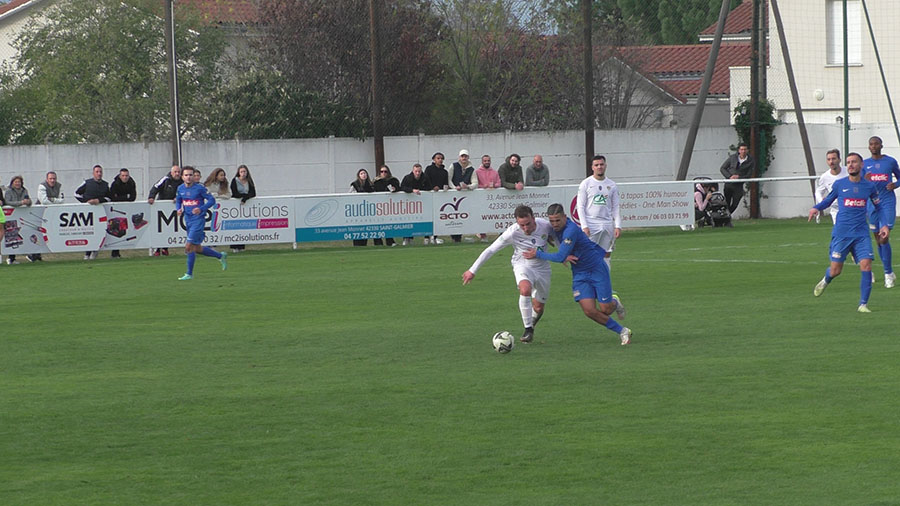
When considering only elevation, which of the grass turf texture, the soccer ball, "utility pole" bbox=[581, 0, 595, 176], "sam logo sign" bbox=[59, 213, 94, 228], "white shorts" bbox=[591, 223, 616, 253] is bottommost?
the grass turf texture

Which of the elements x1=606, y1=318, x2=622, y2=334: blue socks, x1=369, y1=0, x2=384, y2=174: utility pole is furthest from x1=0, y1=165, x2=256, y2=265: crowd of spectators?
x1=606, y1=318, x2=622, y2=334: blue socks

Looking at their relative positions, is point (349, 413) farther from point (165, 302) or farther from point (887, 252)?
point (887, 252)

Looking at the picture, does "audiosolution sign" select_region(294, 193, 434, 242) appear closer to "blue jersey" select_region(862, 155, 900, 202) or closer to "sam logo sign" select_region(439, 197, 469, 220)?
"sam logo sign" select_region(439, 197, 469, 220)

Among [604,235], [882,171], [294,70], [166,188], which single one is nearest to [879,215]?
[882,171]

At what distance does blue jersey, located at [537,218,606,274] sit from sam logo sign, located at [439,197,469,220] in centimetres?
1491

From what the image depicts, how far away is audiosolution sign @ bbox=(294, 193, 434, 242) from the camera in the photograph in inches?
1081

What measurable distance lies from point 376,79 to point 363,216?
555cm

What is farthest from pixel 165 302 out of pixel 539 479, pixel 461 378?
pixel 539 479

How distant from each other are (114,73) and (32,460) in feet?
108

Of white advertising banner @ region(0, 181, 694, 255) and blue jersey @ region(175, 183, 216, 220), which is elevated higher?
blue jersey @ region(175, 183, 216, 220)

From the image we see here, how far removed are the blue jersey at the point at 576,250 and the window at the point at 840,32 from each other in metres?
28.8

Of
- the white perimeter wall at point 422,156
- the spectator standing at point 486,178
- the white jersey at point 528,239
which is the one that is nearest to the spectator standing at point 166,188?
the white perimeter wall at point 422,156

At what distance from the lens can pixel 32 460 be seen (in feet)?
27.3

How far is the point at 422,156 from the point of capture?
33219mm
